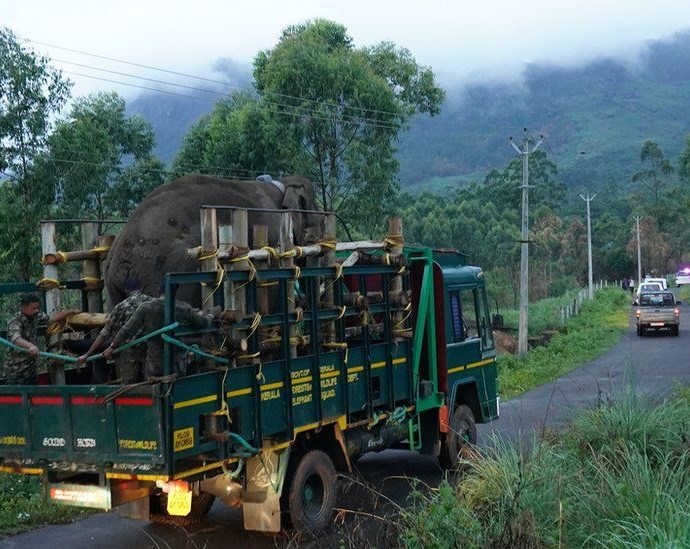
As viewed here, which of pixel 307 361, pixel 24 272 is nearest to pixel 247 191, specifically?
pixel 307 361

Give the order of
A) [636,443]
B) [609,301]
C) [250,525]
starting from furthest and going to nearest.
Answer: [609,301] < [636,443] < [250,525]

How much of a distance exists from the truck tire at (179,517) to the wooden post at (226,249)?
2314 millimetres

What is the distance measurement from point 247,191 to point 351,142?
20.0 metres

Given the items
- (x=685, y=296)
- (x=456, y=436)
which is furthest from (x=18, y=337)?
(x=685, y=296)

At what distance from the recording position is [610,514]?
20.8ft

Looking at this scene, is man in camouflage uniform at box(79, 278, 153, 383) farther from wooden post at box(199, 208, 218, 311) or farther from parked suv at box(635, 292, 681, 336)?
parked suv at box(635, 292, 681, 336)

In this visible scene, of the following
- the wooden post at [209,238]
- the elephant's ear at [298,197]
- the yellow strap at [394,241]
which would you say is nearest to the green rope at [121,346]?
the wooden post at [209,238]

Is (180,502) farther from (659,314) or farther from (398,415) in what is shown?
(659,314)

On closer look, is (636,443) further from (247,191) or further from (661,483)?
(247,191)

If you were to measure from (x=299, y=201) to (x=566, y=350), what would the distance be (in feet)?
63.3

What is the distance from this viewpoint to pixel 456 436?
10.9 metres

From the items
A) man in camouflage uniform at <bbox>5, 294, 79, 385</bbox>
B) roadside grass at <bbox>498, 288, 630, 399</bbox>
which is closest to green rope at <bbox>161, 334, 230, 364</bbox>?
man in camouflage uniform at <bbox>5, 294, 79, 385</bbox>

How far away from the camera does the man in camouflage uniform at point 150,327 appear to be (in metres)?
6.89

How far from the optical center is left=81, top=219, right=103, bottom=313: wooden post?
351 inches
